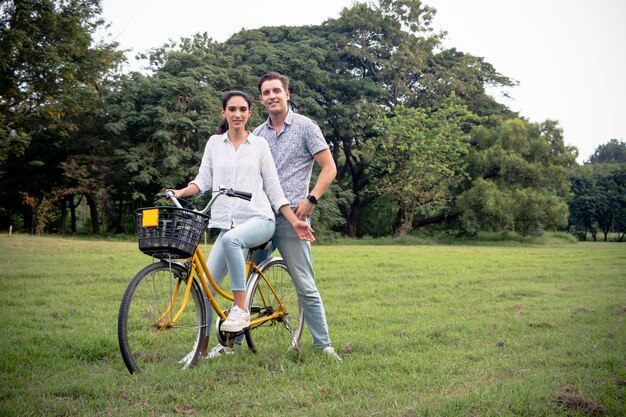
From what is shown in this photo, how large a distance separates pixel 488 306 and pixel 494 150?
80.0 feet

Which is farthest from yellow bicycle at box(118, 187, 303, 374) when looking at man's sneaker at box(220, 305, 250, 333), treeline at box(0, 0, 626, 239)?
treeline at box(0, 0, 626, 239)

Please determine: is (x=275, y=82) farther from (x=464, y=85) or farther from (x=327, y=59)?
(x=464, y=85)

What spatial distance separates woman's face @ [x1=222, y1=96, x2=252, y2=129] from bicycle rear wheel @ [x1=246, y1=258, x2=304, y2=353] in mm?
1127

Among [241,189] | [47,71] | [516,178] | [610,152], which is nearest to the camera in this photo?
[241,189]

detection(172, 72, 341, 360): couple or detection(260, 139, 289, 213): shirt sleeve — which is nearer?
detection(172, 72, 341, 360): couple

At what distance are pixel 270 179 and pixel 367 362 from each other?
1563 mm

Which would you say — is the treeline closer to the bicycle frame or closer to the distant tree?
the bicycle frame

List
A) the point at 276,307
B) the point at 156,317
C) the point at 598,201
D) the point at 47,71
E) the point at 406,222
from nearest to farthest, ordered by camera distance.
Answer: the point at 156,317 < the point at 276,307 < the point at 47,71 < the point at 406,222 < the point at 598,201

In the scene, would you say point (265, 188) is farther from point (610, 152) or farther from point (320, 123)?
point (610, 152)

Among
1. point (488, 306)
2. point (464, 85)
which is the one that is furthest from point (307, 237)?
point (464, 85)

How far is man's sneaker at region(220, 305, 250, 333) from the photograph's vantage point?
13.6ft

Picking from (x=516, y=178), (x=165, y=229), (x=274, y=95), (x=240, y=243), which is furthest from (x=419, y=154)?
(x=165, y=229)

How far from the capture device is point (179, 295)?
159 inches

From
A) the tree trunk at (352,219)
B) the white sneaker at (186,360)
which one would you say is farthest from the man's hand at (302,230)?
the tree trunk at (352,219)
